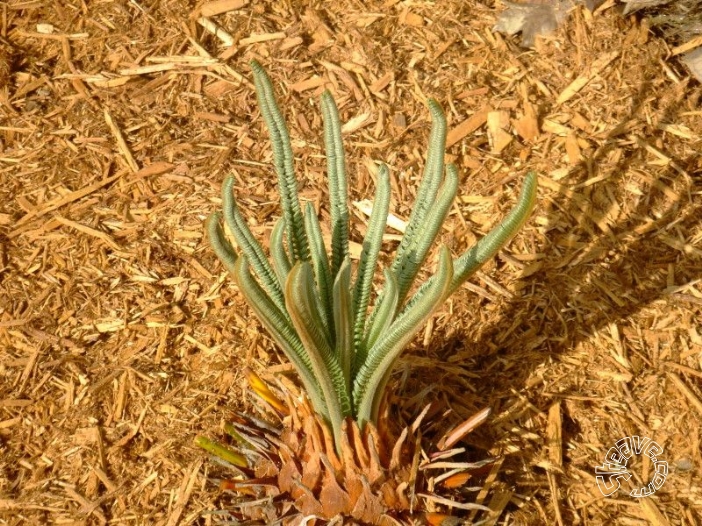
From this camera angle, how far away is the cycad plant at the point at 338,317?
4.11ft

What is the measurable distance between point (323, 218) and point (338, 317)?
3.85 ft

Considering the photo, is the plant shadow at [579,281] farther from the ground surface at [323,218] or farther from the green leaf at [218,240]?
the green leaf at [218,240]

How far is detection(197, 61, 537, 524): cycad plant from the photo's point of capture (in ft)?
4.11

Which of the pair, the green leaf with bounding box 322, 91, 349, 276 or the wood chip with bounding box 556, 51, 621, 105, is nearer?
the green leaf with bounding box 322, 91, 349, 276

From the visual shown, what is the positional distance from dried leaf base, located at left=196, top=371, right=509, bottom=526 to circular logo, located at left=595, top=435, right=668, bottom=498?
51cm

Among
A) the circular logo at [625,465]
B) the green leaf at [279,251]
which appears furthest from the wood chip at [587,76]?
the green leaf at [279,251]

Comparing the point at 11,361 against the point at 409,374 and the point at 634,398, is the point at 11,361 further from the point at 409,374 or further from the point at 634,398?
the point at 634,398

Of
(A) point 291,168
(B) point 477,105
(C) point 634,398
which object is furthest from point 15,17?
(C) point 634,398

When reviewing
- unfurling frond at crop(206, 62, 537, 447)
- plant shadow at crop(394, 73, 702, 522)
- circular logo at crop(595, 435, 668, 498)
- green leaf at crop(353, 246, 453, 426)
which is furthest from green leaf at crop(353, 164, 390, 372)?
circular logo at crop(595, 435, 668, 498)

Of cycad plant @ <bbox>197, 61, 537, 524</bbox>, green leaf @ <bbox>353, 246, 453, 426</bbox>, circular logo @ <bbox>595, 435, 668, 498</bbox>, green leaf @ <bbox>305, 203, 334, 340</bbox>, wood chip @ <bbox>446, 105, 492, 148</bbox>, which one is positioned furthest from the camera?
wood chip @ <bbox>446, 105, 492, 148</bbox>

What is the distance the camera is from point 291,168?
4.55 feet

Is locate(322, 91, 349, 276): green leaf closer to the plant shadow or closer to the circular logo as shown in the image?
the plant shadow

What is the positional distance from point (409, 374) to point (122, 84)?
1.54m

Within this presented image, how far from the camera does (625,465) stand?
1973 millimetres
